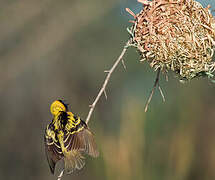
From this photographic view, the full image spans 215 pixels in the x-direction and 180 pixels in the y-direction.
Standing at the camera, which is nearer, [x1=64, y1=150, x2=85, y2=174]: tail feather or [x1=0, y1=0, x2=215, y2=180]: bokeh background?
[x1=64, y1=150, x2=85, y2=174]: tail feather

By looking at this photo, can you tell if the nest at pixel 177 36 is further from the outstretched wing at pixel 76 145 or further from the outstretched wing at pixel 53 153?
the outstretched wing at pixel 53 153

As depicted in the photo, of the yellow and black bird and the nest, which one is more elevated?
the nest

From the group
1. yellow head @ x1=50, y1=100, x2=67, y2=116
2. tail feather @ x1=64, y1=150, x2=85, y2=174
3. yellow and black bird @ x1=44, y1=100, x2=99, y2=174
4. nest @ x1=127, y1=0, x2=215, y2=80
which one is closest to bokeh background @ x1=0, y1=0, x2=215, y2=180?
nest @ x1=127, y1=0, x2=215, y2=80

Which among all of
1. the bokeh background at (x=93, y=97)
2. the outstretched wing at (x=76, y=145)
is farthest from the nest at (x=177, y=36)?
the outstretched wing at (x=76, y=145)

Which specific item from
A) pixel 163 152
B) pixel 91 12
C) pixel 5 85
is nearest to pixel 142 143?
pixel 163 152

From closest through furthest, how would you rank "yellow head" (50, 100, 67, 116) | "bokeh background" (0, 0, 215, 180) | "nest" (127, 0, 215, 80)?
"nest" (127, 0, 215, 80), "yellow head" (50, 100, 67, 116), "bokeh background" (0, 0, 215, 180)

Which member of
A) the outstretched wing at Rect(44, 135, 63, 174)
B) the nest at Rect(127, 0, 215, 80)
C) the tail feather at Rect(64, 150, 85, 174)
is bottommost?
the tail feather at Rect(64, 150, 85, 174)

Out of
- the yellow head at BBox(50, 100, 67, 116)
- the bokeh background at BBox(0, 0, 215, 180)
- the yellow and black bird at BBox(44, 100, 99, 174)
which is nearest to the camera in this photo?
the yellow and black bird at BBox(44, 100, 99, 174)

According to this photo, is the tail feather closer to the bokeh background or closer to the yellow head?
the yellow head
